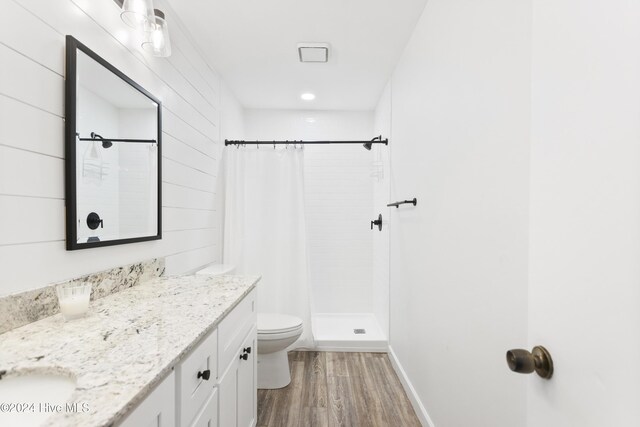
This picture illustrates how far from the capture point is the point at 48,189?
109 centimetres

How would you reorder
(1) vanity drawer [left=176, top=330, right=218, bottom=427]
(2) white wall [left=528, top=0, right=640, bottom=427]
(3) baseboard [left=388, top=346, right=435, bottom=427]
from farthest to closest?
(3) baseboard [left=388, top=346, right=435, bottom=427] → (1) vanity drawer [left=176, top=330, right=218, bottom=427] → (2) white wall [left=528, top=0, right=640, bottom=427]

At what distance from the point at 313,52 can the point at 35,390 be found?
2310mm

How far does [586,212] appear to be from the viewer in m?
0.48

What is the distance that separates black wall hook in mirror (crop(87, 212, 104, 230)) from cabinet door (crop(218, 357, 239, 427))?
30.4 inches

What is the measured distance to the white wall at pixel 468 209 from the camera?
3.29ft

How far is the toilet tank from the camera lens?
2.28m

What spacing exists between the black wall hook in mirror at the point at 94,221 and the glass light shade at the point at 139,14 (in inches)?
31.7

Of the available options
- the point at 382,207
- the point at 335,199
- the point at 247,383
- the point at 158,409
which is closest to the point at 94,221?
the point at 158,409

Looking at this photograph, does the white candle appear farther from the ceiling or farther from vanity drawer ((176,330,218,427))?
the ceiling

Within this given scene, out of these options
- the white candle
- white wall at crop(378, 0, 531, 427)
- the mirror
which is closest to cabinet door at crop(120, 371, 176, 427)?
the white candle

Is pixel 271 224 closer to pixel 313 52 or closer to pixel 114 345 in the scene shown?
pixel 313 52

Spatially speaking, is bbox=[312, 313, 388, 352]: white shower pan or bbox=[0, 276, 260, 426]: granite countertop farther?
bbox=[312, 313, 388, 352]: white shower pan

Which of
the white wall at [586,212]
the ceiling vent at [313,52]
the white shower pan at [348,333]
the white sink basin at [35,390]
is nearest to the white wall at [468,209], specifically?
the white wall at [586,212]

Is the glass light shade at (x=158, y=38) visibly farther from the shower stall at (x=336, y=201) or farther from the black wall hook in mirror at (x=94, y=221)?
the shower stall at (x=336, y=201)
